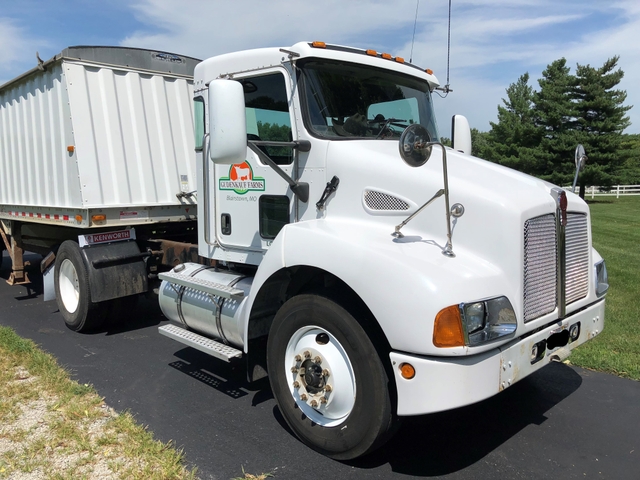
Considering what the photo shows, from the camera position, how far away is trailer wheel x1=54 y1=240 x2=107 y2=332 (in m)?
6.00

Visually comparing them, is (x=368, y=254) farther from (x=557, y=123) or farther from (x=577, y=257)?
(x=557, y=123)

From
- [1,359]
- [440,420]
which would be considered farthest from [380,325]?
[1,359]

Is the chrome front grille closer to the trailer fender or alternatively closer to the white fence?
the trailer fender

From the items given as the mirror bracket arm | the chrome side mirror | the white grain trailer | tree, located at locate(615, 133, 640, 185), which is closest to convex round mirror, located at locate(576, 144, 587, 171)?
the chrome side mirror

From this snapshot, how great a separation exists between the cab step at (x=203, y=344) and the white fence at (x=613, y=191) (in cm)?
4062

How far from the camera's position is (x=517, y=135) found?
38781 mm

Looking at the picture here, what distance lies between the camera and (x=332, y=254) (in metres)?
3.24

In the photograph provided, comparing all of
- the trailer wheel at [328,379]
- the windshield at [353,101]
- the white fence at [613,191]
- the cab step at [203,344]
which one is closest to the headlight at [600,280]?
the windshield at [353,101]

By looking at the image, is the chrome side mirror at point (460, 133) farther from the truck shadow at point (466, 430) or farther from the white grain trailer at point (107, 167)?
the white grain trailer at point (107, 167)

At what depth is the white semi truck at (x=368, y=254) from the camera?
2.87 metres

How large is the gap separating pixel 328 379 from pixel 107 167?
160 inches

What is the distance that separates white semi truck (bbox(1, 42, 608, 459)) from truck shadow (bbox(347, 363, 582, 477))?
0.43 metres

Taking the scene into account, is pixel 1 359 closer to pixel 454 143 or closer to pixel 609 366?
pixel 454 143

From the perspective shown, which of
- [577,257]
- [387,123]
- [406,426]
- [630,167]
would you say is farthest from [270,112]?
[630,167]
